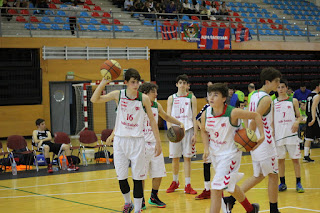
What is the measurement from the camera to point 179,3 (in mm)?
23781

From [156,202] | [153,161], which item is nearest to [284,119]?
[153,161]

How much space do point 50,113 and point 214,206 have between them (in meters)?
14.7

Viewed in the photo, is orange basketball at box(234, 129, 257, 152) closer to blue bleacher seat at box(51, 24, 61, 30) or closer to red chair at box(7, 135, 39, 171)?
red chair at box(7, 135, 39, 171)

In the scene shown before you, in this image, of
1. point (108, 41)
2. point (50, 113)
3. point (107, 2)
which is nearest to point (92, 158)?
point (50, 113)

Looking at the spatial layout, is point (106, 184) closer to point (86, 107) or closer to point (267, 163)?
point (267, 163)

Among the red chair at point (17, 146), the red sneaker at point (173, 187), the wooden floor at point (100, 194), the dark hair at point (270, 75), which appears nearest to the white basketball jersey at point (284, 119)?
the wooden floor at point (100, 194)

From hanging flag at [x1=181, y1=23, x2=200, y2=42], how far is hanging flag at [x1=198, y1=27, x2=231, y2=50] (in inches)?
10.1

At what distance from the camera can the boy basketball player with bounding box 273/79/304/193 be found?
835 centimetres

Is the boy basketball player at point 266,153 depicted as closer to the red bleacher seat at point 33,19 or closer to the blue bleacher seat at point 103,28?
the red bleacher seat at point 33,19

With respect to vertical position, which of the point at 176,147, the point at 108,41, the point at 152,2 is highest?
the point at 152,2

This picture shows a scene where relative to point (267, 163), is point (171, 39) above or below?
above

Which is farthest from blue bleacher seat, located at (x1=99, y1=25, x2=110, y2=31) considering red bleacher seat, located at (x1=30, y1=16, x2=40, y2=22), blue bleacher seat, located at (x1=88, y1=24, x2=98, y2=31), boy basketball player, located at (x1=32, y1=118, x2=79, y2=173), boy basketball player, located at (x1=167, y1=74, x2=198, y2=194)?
boy basketball player, located at (x1=167, y1=74, x2=198, y2=194)

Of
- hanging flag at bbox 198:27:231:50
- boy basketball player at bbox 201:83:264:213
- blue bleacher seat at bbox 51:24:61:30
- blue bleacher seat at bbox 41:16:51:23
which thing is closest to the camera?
boy basketball player at bbox 201:83:264:213

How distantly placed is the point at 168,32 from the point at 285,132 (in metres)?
13.6
